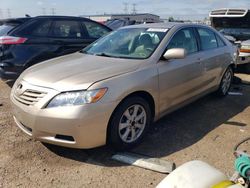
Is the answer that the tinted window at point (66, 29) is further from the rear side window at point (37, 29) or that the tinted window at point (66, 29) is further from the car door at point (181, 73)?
the car door at point (181, 73)

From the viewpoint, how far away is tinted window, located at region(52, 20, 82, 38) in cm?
682

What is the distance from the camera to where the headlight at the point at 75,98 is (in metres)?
3.19

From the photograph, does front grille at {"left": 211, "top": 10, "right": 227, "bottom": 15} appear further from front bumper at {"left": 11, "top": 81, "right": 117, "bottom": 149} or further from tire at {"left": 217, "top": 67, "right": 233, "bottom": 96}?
front bumper at {"left": 11, "top": 81, "right": 117, "bottom": 149}

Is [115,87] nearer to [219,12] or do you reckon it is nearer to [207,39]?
[207,39]

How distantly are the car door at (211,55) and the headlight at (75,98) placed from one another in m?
2.40

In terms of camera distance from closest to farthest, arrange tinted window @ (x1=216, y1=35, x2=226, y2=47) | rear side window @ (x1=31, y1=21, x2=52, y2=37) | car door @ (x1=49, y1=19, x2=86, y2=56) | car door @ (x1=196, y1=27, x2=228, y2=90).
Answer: car door @ (x1=196, y1=27, x2=228, y2=90) → tinted window @ (x1=216, y1=35, x2=226, y2=47) → rear side window @ (x1=31, y1=21, x2=52, y2=37) → car door @ (x1=49, y1=19, x2=86, y2=56)

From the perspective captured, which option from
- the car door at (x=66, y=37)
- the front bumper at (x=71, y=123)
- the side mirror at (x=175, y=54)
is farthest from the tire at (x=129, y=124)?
the car door at (x=66, y=37)

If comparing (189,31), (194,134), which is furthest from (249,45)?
A: (194,134)

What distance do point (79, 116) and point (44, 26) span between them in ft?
13.5

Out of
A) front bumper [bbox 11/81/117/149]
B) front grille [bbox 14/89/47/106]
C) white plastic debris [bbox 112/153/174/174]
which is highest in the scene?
front grille [bbox 14/89/47/106]

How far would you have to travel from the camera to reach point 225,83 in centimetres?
604

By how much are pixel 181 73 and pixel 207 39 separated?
133cm

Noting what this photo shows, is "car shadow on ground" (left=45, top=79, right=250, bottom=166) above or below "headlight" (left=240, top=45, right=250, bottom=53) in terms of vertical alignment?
below

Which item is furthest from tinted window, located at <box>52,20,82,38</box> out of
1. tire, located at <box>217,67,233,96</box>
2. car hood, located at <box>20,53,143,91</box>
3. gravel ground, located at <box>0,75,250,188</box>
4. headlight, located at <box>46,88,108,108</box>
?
headlight, located at <box>46,88,108,108</box>
